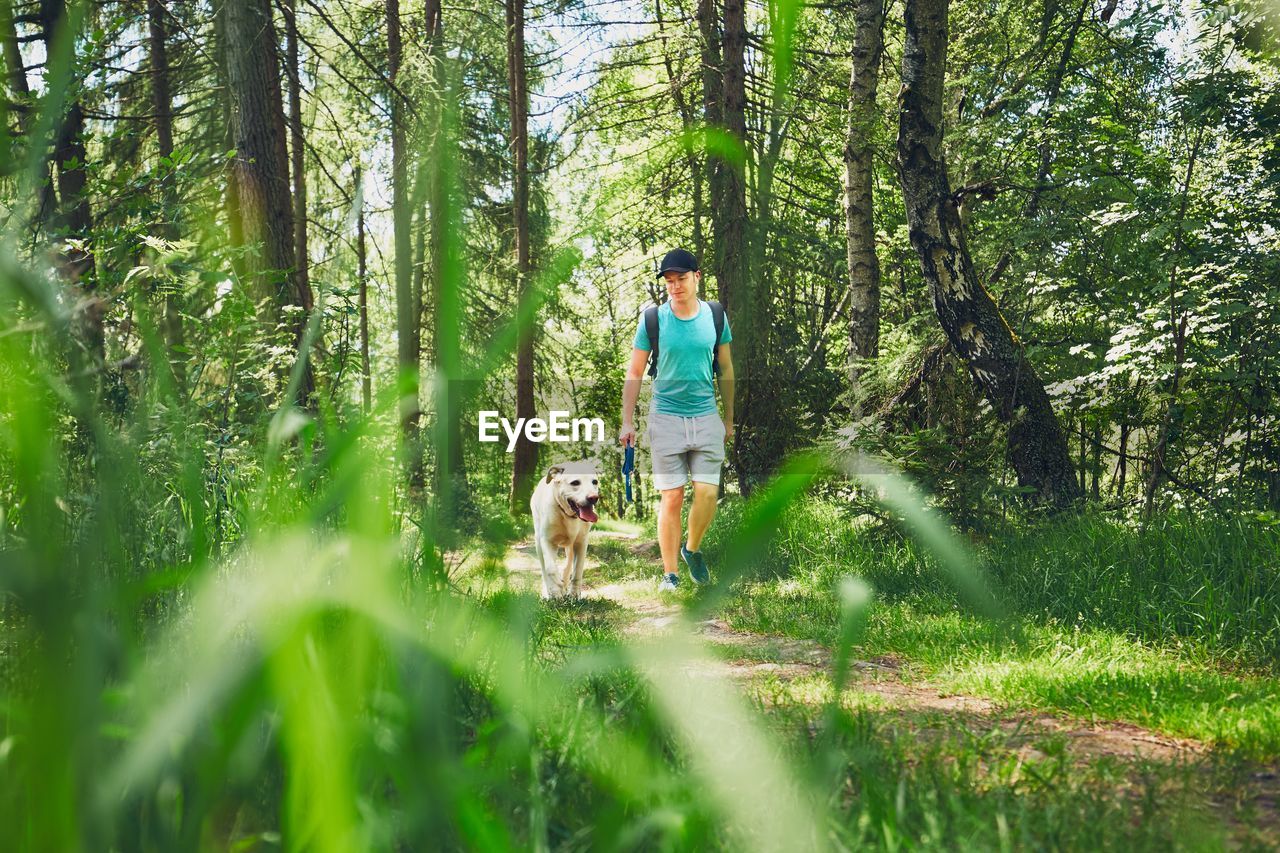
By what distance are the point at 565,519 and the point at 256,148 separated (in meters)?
4.65

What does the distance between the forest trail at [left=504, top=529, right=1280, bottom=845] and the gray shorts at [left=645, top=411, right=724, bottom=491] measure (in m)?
1.36

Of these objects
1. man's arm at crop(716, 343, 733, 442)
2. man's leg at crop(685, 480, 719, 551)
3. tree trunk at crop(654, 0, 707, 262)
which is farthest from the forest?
tree trunk at crop(654, 0, 707, 262)

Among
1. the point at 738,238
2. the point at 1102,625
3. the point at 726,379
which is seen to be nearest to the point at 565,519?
the point at 726,379

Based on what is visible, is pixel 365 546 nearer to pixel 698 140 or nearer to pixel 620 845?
pixel 620 845

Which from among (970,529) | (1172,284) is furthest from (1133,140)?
(970,529)

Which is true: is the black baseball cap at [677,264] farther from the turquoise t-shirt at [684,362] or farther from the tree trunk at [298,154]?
the tree trunk at [298,154]

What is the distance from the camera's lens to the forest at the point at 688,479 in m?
1.38

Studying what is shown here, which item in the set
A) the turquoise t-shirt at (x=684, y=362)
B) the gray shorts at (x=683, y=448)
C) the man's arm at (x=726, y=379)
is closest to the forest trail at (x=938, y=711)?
the gray shorts at (x=683, y=448)

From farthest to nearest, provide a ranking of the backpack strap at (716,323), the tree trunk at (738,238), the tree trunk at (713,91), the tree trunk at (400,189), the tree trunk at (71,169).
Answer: the tree trunk at (713,91) < the tree trunk at (738,238) < the tree trunk at (400,189) < the backpack strap at (716,323) < the tree trunk at (71,169)

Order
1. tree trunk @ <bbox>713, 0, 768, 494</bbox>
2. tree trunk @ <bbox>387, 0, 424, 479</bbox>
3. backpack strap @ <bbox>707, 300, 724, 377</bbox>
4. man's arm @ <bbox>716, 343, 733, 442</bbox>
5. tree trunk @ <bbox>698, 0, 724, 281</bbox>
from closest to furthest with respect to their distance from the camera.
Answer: backpack strap @ <bbox>707, 300, 724, 377</bbox> → man's arm @ <bbox>716, 343, 733, 442</bbox> → tree trunk @ <bbox>387, 0, 424, 479</bbox> → tree trunk @ <bbox>713, 0, 768, 494</bbox> → tree trunk @ <bbox>698, 0, 724, 281</bbox>

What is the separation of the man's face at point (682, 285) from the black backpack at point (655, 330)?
0.54ft

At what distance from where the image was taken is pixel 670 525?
23.5ft

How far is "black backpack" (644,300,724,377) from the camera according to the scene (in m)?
7.21

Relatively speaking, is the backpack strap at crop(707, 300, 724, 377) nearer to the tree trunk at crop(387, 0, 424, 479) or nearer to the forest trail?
the forest trail
